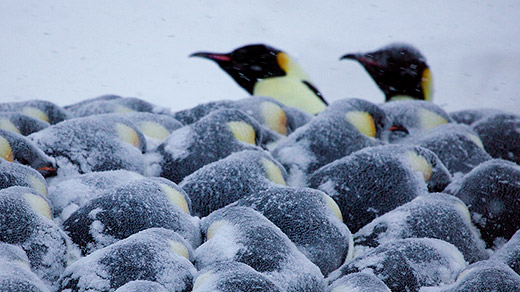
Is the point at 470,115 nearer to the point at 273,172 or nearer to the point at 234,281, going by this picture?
the point at 273,172

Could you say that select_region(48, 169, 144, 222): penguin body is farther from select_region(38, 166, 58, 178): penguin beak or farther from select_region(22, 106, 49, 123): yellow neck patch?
select_region(22, 106, 49, 123): yellow neck patch

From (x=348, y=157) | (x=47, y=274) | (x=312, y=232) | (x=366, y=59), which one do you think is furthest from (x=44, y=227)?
(x=366, y=59)

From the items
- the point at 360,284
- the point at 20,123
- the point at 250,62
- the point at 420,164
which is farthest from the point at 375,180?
the point at 250,62

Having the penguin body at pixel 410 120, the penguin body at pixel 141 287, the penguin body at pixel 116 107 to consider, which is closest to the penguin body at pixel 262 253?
the penguin body at pixel 141 287

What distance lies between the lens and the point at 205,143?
1219mm

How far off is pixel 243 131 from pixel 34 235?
0.56 m

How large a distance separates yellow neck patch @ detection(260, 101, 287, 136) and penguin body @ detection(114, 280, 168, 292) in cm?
79

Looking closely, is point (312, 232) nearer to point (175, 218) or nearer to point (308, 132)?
point (175, 218)

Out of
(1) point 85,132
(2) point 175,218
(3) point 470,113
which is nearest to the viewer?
(2) point 175,218

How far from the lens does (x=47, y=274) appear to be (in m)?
0.77

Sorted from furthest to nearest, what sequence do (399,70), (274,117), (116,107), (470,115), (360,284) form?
1. (399,70)
2. (470,115)
3. (116,107)
4. (274,117)
5. (360,284)

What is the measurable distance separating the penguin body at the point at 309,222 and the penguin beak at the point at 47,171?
34 centimetres

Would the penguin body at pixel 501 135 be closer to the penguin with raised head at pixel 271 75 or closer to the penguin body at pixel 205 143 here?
the penguin body at pixel 205 143

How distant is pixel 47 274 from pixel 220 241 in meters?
0.22
